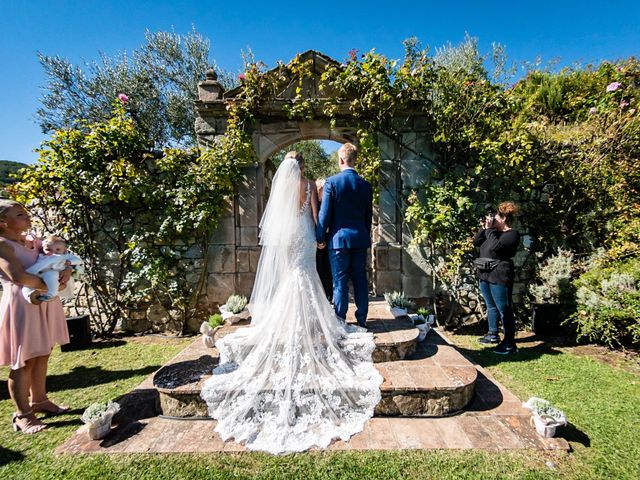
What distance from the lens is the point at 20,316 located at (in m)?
2.63

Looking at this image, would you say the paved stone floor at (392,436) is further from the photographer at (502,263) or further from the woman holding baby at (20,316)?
the photographer at (502,263)

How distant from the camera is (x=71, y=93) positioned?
10.3 m

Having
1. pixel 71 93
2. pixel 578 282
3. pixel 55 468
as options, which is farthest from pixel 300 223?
pixel 71 93

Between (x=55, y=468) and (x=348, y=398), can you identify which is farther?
(x=348, y=398)

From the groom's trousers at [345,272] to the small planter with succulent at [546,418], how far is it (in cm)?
174

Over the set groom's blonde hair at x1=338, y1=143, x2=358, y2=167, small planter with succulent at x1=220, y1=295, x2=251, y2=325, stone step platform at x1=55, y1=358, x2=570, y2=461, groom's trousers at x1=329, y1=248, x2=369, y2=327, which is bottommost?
stone step platform at x1=55, y1=358, x2=570, y2=461

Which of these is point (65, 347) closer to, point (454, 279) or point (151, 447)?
point (151, 447)

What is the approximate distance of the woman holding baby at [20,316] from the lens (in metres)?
2.50

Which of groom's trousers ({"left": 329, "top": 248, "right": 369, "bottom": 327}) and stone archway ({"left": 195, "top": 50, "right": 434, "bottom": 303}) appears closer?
groom's trousers ({"left": 329, "top": 248, "right": 369, "bottom": 327})

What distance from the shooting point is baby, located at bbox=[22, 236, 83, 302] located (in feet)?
8.41

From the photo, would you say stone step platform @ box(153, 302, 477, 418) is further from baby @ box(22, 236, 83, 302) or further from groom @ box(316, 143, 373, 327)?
baby @ box(22, 236, 83, 302)

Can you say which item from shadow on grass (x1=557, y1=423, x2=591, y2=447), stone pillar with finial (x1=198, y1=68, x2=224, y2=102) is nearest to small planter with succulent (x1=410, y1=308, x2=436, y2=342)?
shadow on grass (x1=557, y1=423, x2=591, y2=447)

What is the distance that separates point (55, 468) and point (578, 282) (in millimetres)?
6453

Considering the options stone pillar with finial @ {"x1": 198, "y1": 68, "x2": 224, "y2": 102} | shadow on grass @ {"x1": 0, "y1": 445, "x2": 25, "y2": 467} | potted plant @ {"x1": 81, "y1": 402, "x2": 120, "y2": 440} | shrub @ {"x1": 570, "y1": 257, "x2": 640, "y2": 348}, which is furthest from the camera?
stone pillar with finial @ {"x1": 198, "y1": 68, "x2": 224, "y2": 102}
